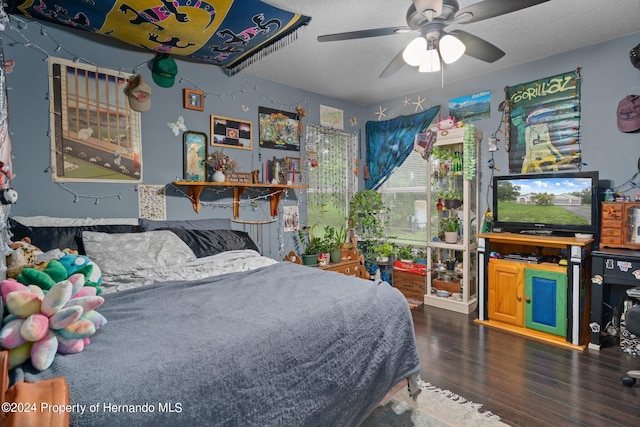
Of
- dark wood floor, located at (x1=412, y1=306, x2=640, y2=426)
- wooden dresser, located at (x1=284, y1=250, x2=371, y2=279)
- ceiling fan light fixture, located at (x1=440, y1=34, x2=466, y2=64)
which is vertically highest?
ceiling fan light fixture, located at (x1=440, y1=34, x2=466, y2=64)

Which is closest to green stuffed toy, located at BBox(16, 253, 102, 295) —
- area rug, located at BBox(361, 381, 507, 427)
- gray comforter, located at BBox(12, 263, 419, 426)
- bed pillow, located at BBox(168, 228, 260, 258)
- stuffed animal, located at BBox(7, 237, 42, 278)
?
stuffed animal, located at BBox(7, 237, 42, 278)

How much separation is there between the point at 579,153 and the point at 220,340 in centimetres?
352

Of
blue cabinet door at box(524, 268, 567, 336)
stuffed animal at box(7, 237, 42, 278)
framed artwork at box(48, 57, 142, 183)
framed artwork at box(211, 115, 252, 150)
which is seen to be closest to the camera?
stuffed animal at box(7, 237, 42, 278)

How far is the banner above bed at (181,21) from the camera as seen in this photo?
2.05 meters

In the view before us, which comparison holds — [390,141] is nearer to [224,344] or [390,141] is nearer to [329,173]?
[329,173]

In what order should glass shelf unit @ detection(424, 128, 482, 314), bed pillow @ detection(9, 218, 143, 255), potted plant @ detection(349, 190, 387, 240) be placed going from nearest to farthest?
1. bed pillow @ detection(9, 218, 143, 255)
2. glass shelf unit @ detection(424, 128, 482, 314)
3. potted plant @ detection(349, 190, 387, 240)

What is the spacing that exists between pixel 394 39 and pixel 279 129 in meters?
1.56

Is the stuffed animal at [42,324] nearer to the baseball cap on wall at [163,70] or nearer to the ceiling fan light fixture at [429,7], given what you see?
the ceiling fan light fixture at [429,7]

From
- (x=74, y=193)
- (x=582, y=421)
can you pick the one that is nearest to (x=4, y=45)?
(x=74, y=193)

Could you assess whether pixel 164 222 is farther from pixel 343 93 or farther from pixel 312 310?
pixel 343 93

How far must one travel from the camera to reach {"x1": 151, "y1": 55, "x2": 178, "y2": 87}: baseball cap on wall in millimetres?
2889

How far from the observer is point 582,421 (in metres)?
1.84

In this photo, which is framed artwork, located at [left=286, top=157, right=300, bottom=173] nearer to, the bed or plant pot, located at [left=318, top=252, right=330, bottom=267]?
plant pot, located at [left=318, top=252, right=330, bottom=267]

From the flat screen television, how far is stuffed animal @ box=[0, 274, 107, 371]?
3.54 metres
